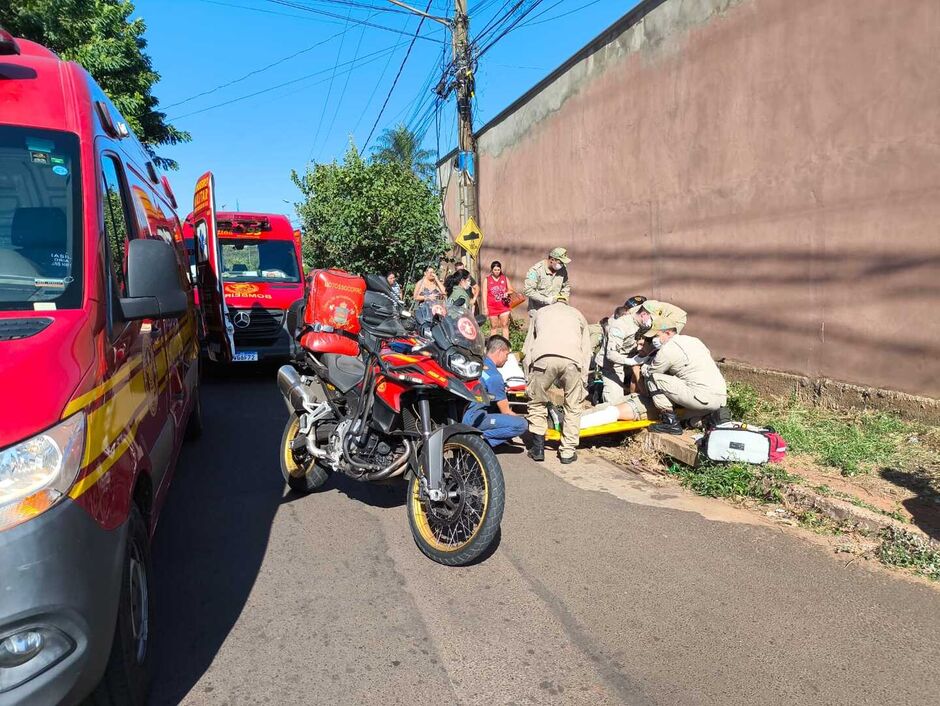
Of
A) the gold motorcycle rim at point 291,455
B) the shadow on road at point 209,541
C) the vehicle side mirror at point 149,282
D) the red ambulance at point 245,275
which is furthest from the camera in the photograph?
the red ambulance at point 245,275

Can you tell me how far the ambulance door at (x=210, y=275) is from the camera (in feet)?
29.5

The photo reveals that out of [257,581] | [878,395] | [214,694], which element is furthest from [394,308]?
[878,395]

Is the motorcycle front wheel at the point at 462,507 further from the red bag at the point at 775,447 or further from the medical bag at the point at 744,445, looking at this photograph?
the red bag at the point at 775,447

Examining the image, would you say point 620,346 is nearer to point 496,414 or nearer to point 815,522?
point 496,414

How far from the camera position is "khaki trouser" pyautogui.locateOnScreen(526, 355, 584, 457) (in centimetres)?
609

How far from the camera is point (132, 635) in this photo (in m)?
2.50

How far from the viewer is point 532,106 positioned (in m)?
13.0

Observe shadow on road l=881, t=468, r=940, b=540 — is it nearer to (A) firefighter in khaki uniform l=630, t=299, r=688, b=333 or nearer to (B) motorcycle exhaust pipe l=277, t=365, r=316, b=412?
(A) firefighter in khaki uniform l=630, t=299, r=688, b=333

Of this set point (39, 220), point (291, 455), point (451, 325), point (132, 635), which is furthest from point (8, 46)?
point (291, 455)

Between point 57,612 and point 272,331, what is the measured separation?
8745 mm

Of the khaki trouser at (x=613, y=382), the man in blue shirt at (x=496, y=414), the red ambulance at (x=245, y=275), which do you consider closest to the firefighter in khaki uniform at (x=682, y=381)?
the khaki trouser at (x=613, y=382)

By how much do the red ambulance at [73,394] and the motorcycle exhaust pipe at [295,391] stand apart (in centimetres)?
126

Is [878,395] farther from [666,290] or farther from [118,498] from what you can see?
[118,498]

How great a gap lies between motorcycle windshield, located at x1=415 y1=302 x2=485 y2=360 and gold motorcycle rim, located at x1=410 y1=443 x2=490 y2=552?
0.57 metres
